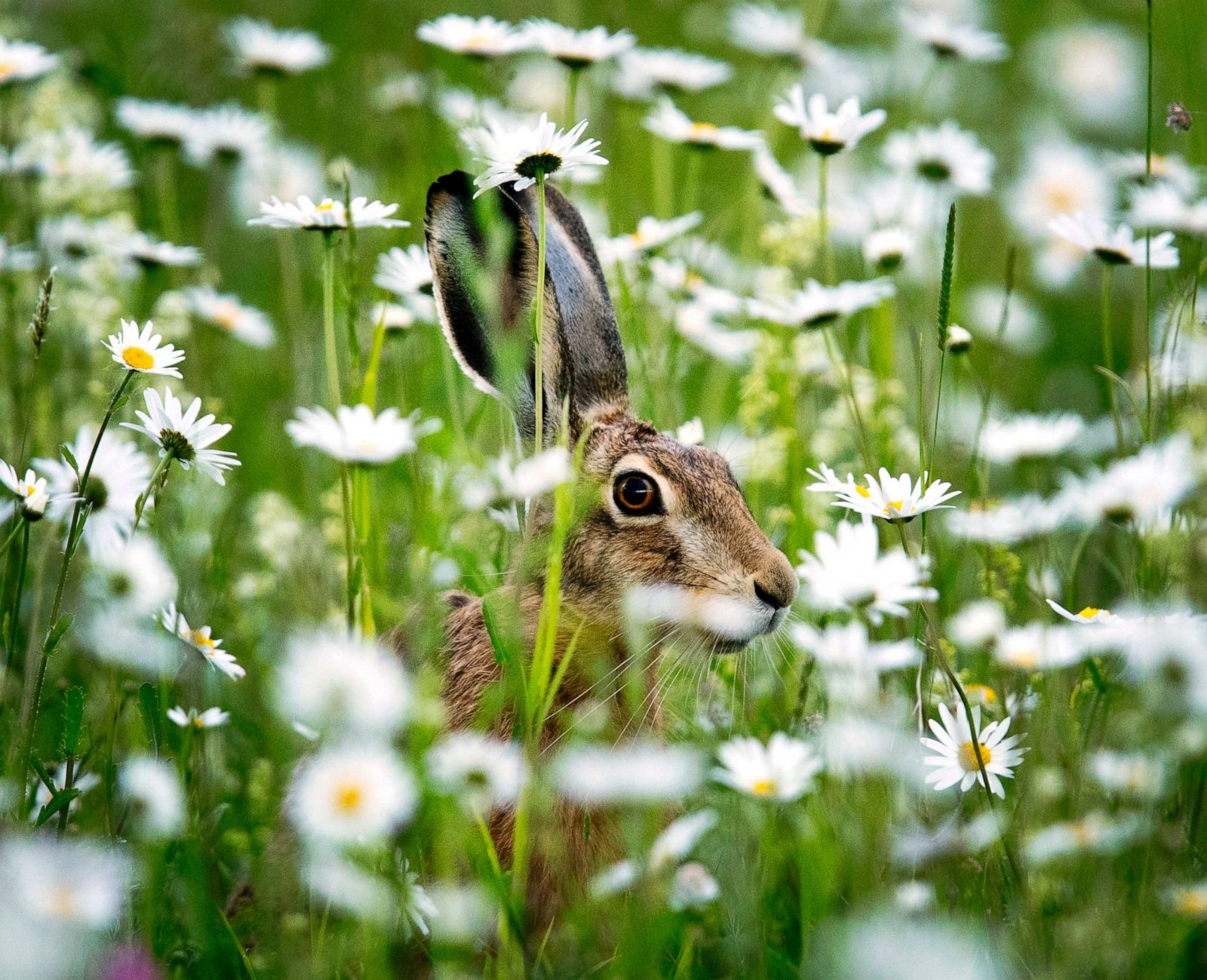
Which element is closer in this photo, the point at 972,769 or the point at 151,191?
the point at 972,769

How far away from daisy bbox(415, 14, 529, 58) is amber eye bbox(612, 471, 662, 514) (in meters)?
1.38

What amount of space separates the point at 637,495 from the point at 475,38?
1.58 meters

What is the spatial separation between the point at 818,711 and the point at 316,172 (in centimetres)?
437

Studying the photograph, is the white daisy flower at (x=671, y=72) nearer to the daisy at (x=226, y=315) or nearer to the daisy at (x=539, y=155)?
the daisy at (x=226, y=315)

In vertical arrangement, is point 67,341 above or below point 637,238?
below

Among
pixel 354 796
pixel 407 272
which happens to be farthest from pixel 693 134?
pixel 354 796

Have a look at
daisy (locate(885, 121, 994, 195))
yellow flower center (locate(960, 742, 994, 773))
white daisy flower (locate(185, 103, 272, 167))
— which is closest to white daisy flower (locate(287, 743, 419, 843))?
yellow flower center (locate(960, 742, 994, 773))

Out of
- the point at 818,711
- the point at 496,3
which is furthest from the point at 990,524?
the point at 496,3

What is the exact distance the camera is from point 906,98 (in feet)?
26.5

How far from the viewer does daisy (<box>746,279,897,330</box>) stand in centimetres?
422

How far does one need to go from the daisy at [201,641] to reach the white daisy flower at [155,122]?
247cm

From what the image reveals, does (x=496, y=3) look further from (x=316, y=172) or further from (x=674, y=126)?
(x=674, y=126)

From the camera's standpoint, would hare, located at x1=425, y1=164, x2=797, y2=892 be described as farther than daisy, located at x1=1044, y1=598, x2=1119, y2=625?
Yes

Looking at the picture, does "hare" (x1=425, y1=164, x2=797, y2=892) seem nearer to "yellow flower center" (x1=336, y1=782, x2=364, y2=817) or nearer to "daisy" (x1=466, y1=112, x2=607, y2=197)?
"daisy" (x1=466, y1=112, x2=607, y2=197)
